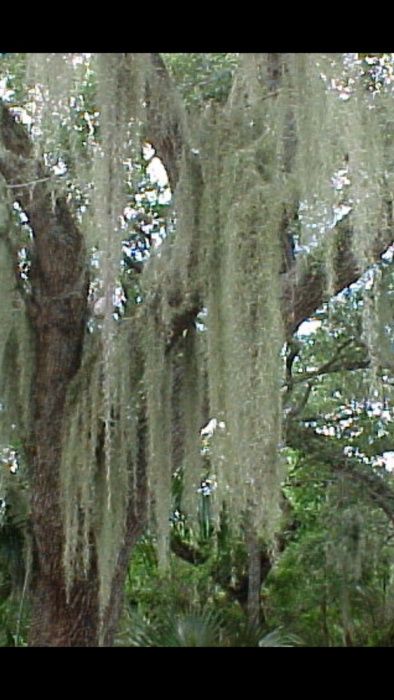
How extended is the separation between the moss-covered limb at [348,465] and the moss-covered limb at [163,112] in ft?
6.31

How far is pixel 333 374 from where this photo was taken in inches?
191

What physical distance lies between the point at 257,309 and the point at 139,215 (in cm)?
126

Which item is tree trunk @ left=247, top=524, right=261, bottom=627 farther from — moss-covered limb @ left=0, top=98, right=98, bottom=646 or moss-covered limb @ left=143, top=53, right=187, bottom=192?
moss-covered limb @ left=143, top=53, right=187, bottom=192

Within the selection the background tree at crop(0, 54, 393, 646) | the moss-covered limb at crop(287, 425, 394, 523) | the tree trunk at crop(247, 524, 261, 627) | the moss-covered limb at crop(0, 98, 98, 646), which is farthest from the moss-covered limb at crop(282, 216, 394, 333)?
the tree trunk at crop(247, 524, 261, 627)

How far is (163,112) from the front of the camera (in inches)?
114

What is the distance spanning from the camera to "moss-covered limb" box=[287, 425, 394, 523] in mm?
4684

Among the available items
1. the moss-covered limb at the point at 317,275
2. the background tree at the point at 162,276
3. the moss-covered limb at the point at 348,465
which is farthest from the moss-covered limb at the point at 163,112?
the moss-covered limb at the point at 348,465

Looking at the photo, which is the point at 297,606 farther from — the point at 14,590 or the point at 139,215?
the point at 139,215

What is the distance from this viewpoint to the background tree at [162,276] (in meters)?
2.50

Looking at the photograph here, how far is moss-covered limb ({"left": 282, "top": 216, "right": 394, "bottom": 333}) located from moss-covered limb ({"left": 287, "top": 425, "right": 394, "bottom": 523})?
1206 millimetres

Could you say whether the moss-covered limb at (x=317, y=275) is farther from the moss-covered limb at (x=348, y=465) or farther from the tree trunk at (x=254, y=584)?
the tree trunk at (x=254, y=584)

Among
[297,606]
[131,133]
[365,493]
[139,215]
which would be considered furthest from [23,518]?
[297,606]

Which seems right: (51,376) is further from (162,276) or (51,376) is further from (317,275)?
(317,275)

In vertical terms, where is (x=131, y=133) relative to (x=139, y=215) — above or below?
below
